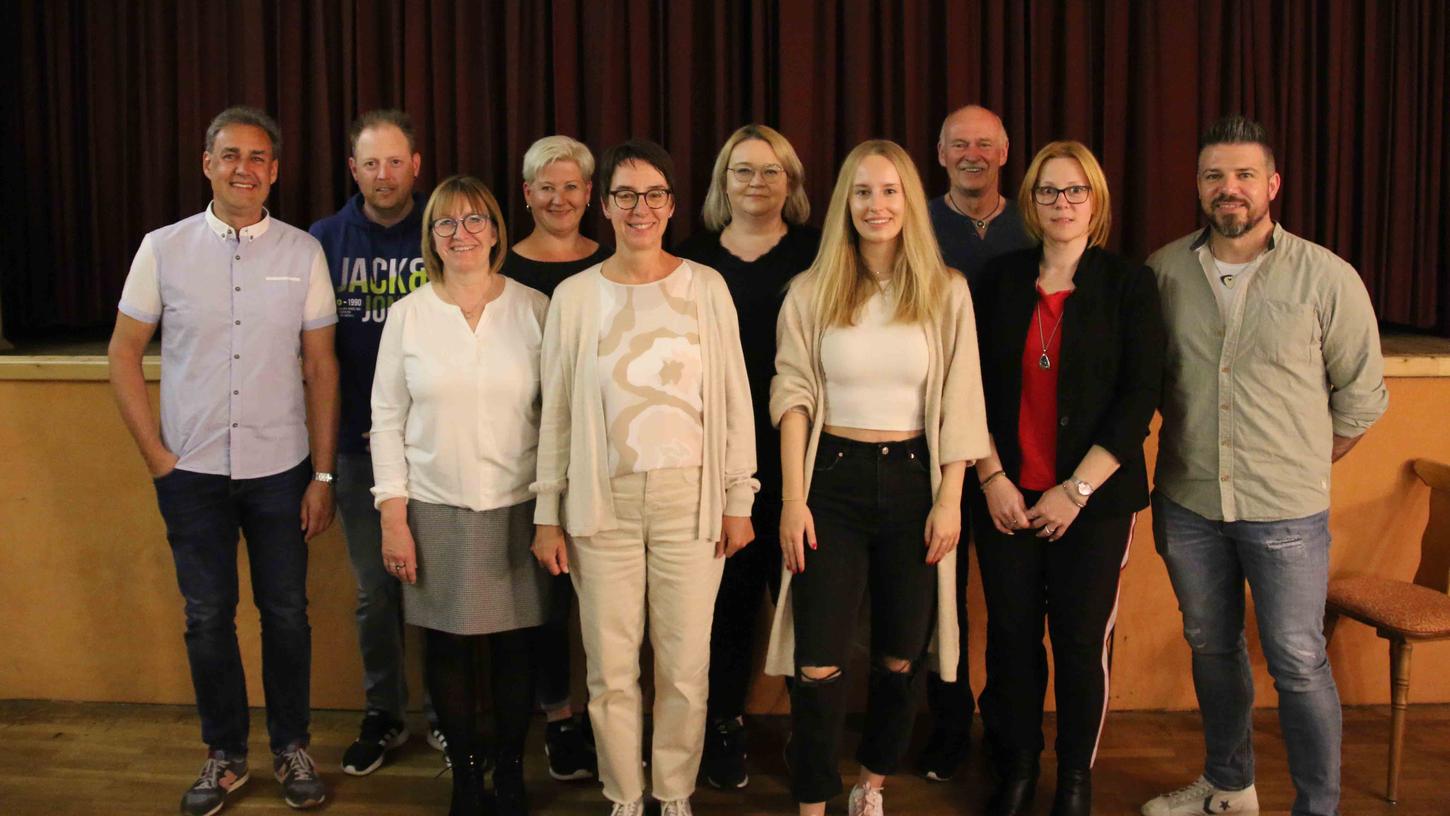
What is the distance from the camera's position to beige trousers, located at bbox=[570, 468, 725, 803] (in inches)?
90.6

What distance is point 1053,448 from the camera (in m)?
2.34

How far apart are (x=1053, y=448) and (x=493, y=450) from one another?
118cm

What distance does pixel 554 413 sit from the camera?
230cm

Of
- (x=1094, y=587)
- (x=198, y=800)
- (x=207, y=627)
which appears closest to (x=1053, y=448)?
(x=1094, y=587)

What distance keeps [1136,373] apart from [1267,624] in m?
0.60

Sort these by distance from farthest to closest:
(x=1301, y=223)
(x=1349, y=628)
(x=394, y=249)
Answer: (x=1301, y=223) < (x=1349, y=628) < (x=394, y=249)

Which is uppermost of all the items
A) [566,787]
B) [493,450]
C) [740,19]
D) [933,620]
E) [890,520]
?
[740,19]

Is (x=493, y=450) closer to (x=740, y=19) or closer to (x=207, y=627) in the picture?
(x=207, y=627)

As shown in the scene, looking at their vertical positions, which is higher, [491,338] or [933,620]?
[491,338]

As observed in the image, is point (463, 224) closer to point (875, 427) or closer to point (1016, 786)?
point (875, 427)

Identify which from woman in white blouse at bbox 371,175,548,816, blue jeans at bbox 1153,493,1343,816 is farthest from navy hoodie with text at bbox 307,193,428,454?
blue jeans at bbox 1153,493,1343,816

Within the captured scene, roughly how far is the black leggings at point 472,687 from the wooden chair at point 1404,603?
1967mm

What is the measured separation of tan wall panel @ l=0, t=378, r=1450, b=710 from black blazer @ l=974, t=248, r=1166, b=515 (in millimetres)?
887

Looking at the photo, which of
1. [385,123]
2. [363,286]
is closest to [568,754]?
[363,286]
